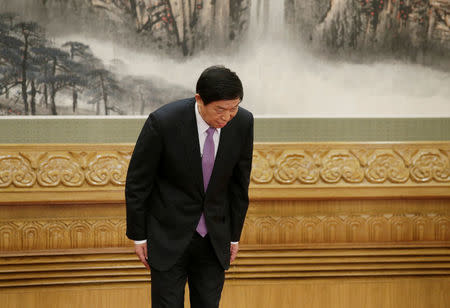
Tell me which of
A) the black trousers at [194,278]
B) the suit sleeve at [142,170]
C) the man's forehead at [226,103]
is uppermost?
the man's forehead at [226,103]

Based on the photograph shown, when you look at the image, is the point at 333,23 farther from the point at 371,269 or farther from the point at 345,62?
the point at 371,269

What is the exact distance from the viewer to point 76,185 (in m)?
2.88

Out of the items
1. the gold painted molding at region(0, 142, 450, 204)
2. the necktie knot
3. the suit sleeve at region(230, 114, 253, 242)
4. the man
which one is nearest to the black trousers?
the man

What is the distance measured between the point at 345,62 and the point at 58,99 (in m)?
1.73

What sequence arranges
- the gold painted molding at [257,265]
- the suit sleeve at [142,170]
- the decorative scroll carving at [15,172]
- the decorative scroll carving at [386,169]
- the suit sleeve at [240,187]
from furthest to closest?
the decorative scroll carving at [386,169], the gold painted molding at [257,265], the decorative scroll carving at [15,172], the suit sleeve at [240,187], the suit sleeve at [142,170]

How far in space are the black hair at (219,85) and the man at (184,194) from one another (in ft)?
0.20

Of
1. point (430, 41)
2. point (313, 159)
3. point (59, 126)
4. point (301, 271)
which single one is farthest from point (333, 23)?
point (59, 126)

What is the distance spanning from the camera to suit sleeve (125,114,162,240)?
1853 mm

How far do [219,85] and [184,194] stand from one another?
460mm

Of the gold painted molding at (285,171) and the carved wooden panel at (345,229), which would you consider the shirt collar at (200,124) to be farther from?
the carved wooden panel at (345,229)

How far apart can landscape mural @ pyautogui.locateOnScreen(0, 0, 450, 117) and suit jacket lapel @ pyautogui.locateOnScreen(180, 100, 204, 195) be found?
1.08 meters

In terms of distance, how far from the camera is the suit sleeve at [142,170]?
1853mm

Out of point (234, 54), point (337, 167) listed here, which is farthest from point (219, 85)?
point (337, 167)

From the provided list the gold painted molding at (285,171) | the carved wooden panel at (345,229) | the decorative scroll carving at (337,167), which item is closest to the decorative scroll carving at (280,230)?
the carved wooden panel at (345,229)
